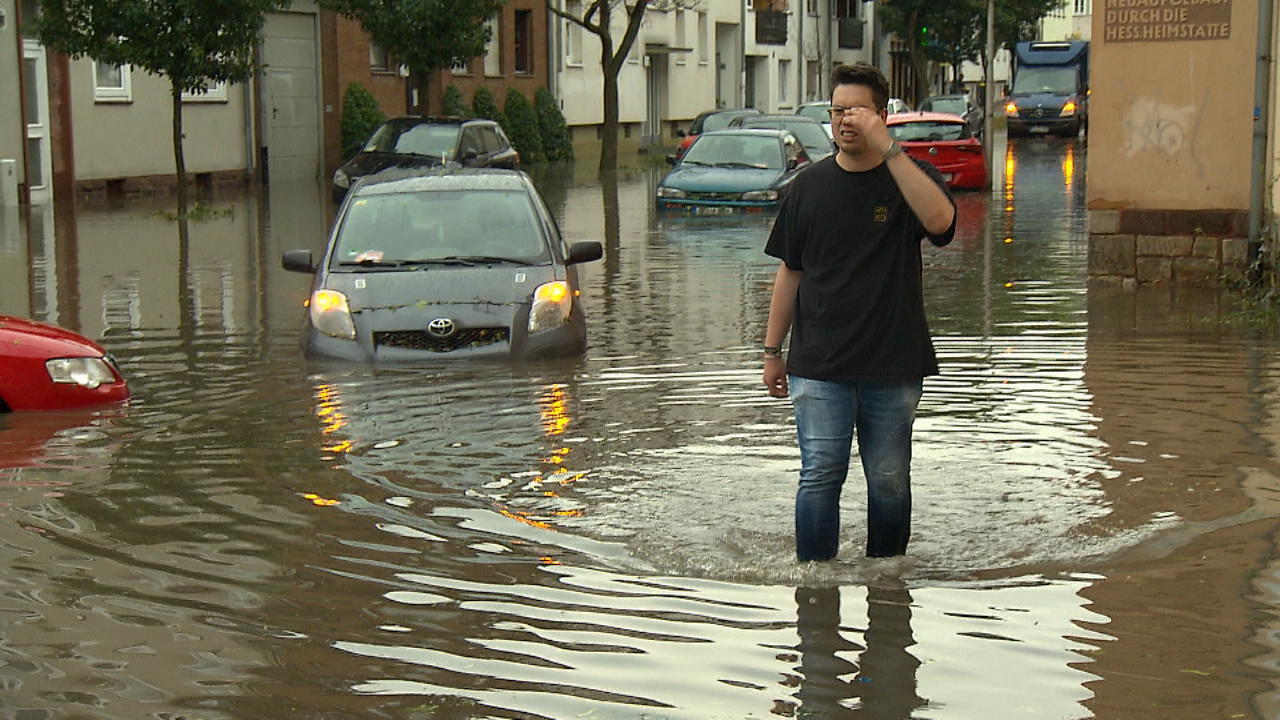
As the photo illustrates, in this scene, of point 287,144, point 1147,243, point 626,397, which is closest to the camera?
point 626,397

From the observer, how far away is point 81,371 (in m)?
10.3

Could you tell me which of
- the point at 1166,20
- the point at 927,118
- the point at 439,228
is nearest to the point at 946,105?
the point at 927,118

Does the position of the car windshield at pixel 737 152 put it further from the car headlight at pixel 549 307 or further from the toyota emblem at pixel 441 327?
the toyota emblem at pixel 441 327

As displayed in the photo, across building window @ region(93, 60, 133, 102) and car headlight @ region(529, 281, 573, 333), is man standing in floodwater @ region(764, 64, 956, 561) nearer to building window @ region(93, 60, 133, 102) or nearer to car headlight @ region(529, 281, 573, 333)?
car headlight @ region(529, 281, 573, 333)

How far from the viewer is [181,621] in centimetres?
588

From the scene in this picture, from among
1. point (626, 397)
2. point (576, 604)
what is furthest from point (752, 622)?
point (626, 397)

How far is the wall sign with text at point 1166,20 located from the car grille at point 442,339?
6916 millimetres

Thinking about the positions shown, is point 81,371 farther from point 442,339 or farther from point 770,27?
point 770,27

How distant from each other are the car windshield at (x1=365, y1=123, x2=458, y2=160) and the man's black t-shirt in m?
23.5

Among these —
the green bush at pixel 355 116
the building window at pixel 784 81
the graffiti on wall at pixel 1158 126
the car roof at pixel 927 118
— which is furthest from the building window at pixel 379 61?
the building window at pixel 784 81

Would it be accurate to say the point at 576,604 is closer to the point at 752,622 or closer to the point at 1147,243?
the point at 752,622

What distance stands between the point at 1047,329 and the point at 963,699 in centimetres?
883

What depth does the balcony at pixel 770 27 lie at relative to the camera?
6988 cm

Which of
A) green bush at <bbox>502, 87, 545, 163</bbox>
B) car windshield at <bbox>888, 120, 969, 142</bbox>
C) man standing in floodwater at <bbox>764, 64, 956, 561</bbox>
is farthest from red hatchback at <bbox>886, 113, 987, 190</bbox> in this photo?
man standing in floodwater at <bbox>764, 64, 956, 561</bbox>
